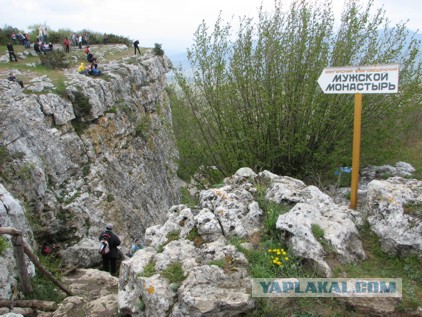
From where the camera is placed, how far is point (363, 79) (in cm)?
608

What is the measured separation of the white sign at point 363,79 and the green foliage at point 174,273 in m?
4.33

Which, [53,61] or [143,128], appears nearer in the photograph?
[53,61]

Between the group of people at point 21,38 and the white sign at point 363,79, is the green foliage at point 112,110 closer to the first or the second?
the group of people at point 21,38

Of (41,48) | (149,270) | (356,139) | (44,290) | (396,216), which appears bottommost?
(44,290)

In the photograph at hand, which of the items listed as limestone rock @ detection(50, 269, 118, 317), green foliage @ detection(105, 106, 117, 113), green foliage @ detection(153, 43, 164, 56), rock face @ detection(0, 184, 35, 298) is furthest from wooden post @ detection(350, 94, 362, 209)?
green foliage @ detection(153, 43, 164, 56)

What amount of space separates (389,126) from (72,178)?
12658 millimetres

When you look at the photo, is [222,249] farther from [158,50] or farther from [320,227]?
[158,50]

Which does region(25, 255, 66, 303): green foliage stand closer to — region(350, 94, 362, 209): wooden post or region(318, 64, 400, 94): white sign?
region(350, 94, 362, 209): wooden post

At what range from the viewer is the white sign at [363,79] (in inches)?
231

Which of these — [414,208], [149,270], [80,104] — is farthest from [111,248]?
[80,104]

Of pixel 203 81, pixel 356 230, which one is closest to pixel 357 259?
pixel 356 230

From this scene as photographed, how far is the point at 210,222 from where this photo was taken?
5.98 metres

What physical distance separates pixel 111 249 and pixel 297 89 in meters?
7.78

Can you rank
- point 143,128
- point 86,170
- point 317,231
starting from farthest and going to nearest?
point 143,128 → point 86,170 → point 317,231
